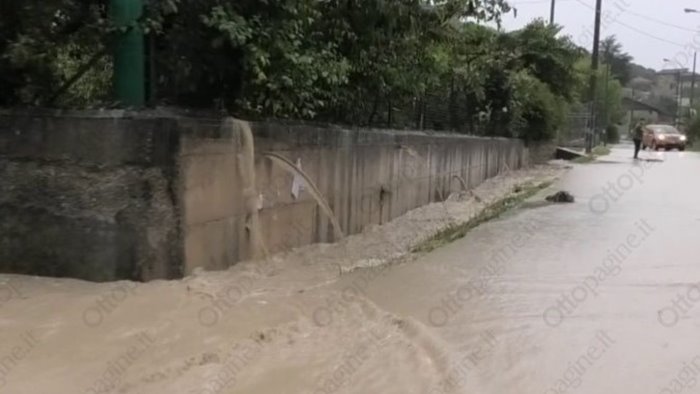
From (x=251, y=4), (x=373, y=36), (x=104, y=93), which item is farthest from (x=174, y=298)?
(x=373, y=36)

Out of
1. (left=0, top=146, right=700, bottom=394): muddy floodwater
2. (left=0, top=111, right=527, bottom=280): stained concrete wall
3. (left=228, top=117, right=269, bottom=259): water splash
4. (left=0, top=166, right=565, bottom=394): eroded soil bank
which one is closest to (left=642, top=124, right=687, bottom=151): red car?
(left=0, top=146, right=700, bottom=394): muddy floodwater

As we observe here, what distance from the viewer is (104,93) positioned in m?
6.12

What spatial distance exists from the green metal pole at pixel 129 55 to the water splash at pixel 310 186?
1352 millimetres

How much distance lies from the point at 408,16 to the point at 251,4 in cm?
207

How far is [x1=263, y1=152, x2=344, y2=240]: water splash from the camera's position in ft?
22.8

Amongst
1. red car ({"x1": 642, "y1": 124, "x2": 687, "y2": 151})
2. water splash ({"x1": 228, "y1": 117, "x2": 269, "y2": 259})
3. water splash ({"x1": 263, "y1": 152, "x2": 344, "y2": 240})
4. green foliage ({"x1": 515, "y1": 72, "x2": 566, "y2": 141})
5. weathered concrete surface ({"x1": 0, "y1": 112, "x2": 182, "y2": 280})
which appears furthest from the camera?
red car ({"x1": 642, "y1": 124, "x2": 687, "y2": 151})

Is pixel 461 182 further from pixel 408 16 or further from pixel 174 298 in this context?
pixel 174 298

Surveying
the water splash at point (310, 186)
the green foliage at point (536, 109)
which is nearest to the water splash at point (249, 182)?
the water splash at point (310, 186)

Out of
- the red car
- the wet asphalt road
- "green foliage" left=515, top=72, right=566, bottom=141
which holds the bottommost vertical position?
the wet asphalt road

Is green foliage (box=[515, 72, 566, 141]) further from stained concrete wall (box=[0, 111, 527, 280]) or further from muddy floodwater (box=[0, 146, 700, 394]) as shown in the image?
stained concrete wall (box=[0, 111, 527, 280])

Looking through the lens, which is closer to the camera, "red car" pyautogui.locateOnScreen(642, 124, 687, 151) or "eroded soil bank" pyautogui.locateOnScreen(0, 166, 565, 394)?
"eroded soil bank" pyautogui.locateOnScreen(0, 166, 565, 394)

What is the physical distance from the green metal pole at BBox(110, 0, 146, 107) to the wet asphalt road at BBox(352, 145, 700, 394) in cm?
243

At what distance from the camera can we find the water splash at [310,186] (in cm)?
694

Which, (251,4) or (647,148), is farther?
(647,148)
